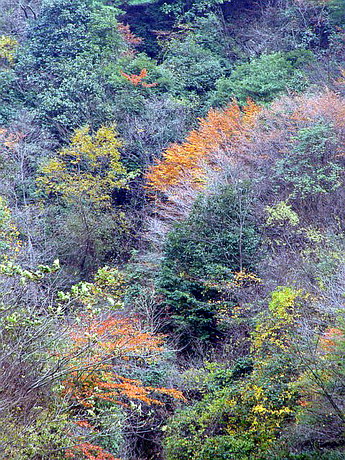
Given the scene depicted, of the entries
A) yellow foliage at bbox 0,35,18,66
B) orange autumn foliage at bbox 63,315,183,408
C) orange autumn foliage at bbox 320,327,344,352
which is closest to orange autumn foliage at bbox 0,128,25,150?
yellow foliage at bbox 0,35,18,66

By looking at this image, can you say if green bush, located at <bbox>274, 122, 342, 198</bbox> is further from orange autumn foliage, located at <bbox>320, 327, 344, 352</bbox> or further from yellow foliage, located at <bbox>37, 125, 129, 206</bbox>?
orange autumn foliage, located at <bbox>320, 327, 344, 352</bbox>

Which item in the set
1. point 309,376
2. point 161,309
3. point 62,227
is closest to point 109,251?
point 62,227

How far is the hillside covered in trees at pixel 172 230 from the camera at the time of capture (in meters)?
7.98

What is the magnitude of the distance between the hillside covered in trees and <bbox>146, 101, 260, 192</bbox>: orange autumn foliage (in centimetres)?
10

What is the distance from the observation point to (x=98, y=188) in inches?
861

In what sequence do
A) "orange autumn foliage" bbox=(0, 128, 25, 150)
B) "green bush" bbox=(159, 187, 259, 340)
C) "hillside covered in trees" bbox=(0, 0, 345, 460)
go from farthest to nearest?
"orange autumn foliage" bbox=(0, 128, 25, 150), "green bush" bbox=(159, 187, 259, 340), "hillside covered in trees" bbox=(0, 0, 345, 460)

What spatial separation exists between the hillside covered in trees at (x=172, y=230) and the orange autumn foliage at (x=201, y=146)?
0.10m

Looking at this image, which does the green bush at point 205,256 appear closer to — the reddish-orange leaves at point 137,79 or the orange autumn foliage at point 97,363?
the orange autumn foliage at point 97,363

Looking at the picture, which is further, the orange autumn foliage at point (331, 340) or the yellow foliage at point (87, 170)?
the yellow foliage at point (87, 170)

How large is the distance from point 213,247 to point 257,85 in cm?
988

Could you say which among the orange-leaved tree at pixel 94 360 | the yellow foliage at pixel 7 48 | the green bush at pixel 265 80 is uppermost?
the green bush at pixel 265 80

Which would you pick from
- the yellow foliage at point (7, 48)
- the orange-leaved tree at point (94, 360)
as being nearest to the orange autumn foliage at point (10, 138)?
the yellow foliage at point (7, 48)

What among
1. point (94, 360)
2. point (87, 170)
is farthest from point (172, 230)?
point (94, 360)

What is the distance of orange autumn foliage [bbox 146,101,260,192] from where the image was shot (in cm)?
2000
